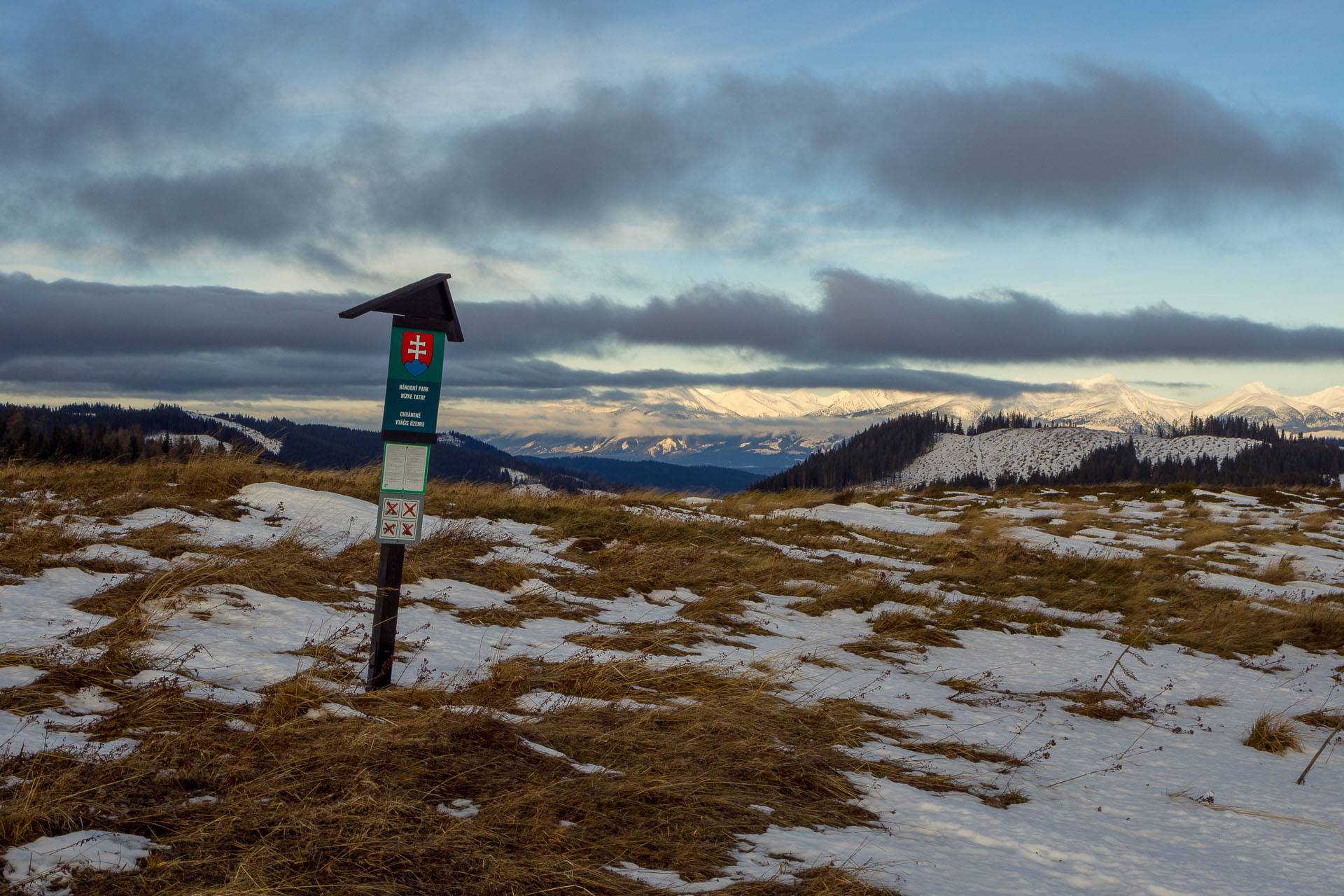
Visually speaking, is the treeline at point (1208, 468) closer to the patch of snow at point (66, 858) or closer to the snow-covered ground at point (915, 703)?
the snow-covered ground at point (915, 703)

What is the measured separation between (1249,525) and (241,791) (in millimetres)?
31386

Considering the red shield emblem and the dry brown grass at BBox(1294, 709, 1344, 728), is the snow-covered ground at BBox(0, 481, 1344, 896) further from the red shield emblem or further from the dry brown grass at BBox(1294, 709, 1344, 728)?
the red shield emblem

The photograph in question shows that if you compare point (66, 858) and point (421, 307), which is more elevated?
point (421, 307)

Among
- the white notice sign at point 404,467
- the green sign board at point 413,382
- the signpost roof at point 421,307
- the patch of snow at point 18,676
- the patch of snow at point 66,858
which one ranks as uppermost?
the signpost roof at point 421,307

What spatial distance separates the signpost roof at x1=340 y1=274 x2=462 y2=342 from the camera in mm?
5723

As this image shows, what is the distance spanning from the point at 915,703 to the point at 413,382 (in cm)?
551

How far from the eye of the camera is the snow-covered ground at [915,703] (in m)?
4.09

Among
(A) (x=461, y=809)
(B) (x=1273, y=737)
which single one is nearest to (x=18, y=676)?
(A) (x=461, y=809)

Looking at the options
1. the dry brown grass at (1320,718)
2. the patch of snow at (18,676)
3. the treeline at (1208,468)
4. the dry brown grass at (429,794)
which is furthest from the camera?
the treeline at (1208,468)

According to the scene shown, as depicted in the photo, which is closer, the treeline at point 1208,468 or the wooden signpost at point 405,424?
the wooden signpost at point 405,424

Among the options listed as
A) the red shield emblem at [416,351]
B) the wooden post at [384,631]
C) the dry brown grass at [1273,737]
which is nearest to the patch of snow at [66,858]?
the wooden post at [384,631]

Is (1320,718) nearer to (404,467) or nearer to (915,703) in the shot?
(915,703)

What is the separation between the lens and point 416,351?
231 inches

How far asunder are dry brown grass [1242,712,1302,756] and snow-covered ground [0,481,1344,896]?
12cm
